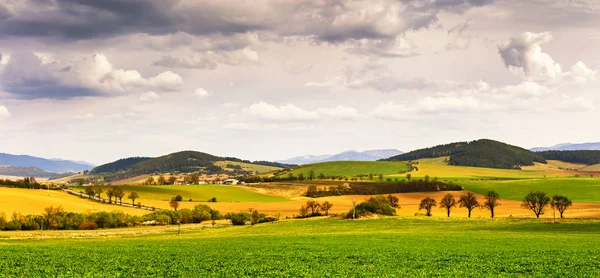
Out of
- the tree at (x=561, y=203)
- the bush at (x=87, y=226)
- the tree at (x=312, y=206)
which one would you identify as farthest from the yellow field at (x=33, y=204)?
the tree at (x=561, y=203)

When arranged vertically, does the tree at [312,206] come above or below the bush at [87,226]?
above

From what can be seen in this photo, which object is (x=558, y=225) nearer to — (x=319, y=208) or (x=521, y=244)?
(x=521, y=244)

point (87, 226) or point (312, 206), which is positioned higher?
point (312, 206)

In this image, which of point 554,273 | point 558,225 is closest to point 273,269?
point 554,273

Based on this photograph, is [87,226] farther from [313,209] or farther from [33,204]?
[313,209]

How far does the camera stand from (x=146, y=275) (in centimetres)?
3416

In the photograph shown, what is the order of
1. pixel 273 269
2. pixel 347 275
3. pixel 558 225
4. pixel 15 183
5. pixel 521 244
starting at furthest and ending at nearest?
pixel 15 183
pixel 558 225
pixel 521 244
pixel 273 269
pixel 347 275

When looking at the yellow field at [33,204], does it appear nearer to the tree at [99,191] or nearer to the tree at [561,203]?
the tree at [99,191]

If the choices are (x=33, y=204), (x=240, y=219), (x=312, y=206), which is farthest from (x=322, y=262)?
(x=33, y=204)

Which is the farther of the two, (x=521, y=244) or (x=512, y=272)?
(x=521, y=244)

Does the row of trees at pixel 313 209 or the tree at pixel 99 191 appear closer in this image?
the row of trees at pixel 313 209

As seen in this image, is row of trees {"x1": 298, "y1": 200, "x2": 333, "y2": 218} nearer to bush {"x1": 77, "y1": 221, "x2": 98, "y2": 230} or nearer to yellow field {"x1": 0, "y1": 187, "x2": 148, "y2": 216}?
yellow field {"x1": 0, "y1": 187, "x2": 148, "y2": 216}

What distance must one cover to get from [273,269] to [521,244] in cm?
3490

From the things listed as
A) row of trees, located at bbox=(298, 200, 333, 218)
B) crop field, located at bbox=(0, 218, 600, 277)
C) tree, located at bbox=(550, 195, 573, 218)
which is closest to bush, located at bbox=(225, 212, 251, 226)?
row of trees, located at bbox=(298, 200, 333, 218)
